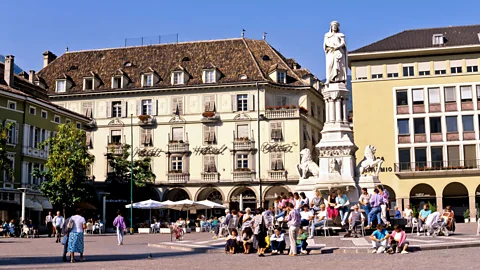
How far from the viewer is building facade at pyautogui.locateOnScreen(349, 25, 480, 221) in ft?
189

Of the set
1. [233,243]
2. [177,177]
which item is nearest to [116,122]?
[177,177]

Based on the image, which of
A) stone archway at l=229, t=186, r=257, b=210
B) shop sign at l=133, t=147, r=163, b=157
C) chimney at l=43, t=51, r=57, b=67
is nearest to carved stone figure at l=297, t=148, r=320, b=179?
stone archway at l=229, t=186, r=257, b=210

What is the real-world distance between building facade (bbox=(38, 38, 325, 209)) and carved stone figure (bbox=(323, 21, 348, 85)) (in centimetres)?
3238

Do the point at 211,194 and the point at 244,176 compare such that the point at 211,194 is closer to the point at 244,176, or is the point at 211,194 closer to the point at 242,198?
the point at 242,198

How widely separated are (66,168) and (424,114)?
31.2m

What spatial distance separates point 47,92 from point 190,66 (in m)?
14.8

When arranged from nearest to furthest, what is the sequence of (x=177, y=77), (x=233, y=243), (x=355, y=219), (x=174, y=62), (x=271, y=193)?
1. (x=233, y=243)
2. (x=355, y=219)
3. (x=271, y=193)
4. (x=177, y=77)
5. (x=174, y=62)

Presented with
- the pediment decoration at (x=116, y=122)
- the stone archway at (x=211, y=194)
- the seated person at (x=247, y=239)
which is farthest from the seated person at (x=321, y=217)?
the pediment decoration at (x=116, y=122)

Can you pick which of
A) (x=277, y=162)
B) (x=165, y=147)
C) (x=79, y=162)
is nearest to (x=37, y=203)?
(x=79, y=162)

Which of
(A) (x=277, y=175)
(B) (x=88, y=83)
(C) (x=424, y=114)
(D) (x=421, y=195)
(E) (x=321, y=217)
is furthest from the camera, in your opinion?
(B) (x=88, y=83)

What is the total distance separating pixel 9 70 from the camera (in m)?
52.4

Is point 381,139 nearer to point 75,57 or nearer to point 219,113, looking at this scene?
point 219,113

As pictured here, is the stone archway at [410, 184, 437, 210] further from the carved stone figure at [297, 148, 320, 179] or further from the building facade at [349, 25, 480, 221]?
the carved stone figure at [297, 148, 320, 179]

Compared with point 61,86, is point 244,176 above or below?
below
